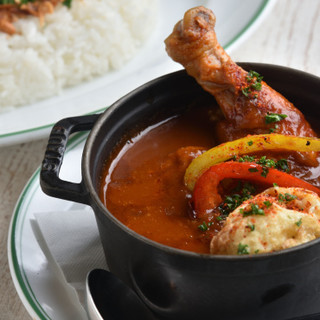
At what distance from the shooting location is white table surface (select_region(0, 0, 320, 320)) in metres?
2.17

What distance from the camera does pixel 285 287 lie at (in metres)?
1.49

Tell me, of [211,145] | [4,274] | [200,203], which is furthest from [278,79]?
[4,274]

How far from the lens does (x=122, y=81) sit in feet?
10.3

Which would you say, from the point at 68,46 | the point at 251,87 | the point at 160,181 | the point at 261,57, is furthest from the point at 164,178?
the point at 68,46

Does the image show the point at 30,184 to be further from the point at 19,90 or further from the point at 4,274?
the point at 19,90

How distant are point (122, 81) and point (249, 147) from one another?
4.88 feet

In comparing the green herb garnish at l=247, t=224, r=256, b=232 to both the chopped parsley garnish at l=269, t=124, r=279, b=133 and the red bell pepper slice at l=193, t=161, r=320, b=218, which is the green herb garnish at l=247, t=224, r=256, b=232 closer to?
the red bell pepper slice at l=193, t=161, r=320, b=218

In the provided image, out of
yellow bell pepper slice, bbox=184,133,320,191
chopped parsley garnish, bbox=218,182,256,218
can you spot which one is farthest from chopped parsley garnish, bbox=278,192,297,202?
yellow bell pepper slice, bbox=184,133,320,191

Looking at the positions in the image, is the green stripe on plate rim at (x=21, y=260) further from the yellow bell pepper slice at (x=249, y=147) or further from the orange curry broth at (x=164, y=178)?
the yellow bell pepper slice at (x=249, y=147)

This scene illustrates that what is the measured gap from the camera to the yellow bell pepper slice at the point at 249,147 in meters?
1.78

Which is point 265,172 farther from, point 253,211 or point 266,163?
point 253,211

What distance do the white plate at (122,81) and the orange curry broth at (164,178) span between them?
0.76 metres

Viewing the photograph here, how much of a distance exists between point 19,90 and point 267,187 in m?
2.00

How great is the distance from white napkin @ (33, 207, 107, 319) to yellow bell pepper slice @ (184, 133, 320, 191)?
0.44 m
